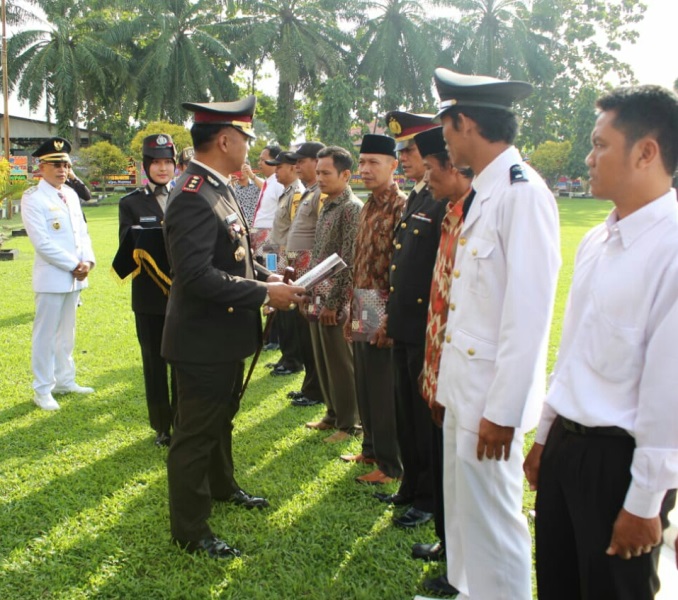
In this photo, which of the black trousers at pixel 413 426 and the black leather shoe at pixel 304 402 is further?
the black leather shoe at pixel 304 402

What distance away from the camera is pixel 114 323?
8.50 m

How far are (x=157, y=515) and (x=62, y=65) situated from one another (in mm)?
39304

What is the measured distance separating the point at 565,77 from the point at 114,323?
4960 centimetres

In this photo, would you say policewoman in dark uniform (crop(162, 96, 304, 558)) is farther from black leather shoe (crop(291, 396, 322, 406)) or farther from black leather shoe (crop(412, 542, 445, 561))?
black leather shoe (crop(291, 396, 322, 406))

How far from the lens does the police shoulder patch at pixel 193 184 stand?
3.00 meters

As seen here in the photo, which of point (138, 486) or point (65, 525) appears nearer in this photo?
point (65, 525)

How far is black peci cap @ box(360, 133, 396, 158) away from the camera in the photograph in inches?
162

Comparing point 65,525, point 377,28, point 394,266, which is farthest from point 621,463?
point 377,28

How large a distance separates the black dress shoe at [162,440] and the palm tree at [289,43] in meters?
35.8

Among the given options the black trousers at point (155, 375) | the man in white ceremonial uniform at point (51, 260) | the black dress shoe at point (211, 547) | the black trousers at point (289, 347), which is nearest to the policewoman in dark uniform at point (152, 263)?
the black trousers at point (155, 375)

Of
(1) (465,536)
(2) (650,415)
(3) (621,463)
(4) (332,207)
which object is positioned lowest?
(1) (465,536)

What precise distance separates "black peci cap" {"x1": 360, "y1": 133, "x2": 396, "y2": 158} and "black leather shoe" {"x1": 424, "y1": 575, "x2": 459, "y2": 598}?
2.49 metres

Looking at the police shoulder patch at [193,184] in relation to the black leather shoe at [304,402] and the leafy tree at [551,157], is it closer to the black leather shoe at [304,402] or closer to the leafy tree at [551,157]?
the black leather shoe at [304,402]

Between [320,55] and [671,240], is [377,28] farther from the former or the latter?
[671,240]
